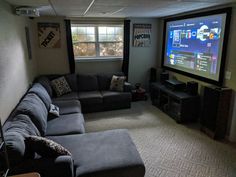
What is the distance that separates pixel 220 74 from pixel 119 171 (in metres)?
2.49

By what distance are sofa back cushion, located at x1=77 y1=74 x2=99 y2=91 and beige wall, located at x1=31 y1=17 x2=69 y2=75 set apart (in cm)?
51

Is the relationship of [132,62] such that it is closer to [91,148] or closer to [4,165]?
[91,148]

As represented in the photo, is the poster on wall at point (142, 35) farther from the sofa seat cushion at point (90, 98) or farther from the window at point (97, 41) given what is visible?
the sofa seat cushion at point (90, 98)

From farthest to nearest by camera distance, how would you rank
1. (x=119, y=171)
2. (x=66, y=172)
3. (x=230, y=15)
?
(x=230, y=15) → (x=119, y=171) → (x=66, y=172)

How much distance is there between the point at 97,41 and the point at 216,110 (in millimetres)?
3405

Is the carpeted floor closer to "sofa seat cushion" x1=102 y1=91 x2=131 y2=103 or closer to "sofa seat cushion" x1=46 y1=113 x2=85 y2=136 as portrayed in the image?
"sofa seat cushion" x1=102 y1=91 x2=131 y2=103

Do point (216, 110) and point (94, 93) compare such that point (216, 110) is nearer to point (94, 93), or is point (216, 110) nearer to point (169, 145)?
point (169, 145)

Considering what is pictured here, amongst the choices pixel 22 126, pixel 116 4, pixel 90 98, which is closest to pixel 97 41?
pixel 90 98

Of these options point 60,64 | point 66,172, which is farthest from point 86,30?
point 66,172

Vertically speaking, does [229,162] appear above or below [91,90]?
below

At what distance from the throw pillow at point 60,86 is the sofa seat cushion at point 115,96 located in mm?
890

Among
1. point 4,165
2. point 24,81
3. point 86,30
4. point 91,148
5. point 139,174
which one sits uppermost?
point 86,30

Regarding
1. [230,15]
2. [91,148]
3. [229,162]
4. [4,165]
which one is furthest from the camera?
[230,15]

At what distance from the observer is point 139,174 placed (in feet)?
6.82
